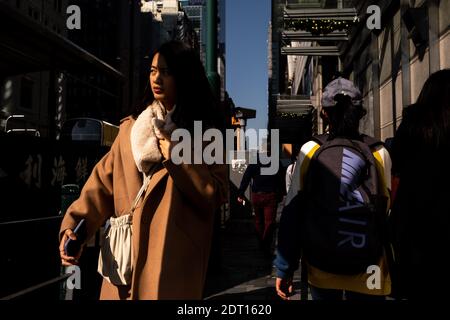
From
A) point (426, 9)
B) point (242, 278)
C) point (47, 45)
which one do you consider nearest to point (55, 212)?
point (47, 45)

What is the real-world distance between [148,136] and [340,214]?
101 centimetres

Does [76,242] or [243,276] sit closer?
[76,242]

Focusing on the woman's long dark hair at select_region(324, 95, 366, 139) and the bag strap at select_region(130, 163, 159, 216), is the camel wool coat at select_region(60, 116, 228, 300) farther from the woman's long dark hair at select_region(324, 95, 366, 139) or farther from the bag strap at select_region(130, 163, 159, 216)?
the woman's long dark hair at select_region(324, 95, 366, 139)

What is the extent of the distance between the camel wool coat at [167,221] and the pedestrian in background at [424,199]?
82 cm

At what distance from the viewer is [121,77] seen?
8391 mm

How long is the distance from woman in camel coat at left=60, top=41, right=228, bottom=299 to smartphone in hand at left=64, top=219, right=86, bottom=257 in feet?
0.07

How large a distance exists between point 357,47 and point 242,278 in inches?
343

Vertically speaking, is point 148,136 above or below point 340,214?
above

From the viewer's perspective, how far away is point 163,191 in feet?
6.79

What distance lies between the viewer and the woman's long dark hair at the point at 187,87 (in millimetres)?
2186

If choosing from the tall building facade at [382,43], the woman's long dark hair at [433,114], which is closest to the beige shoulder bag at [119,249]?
the woman's long dark hair at [433,114]
